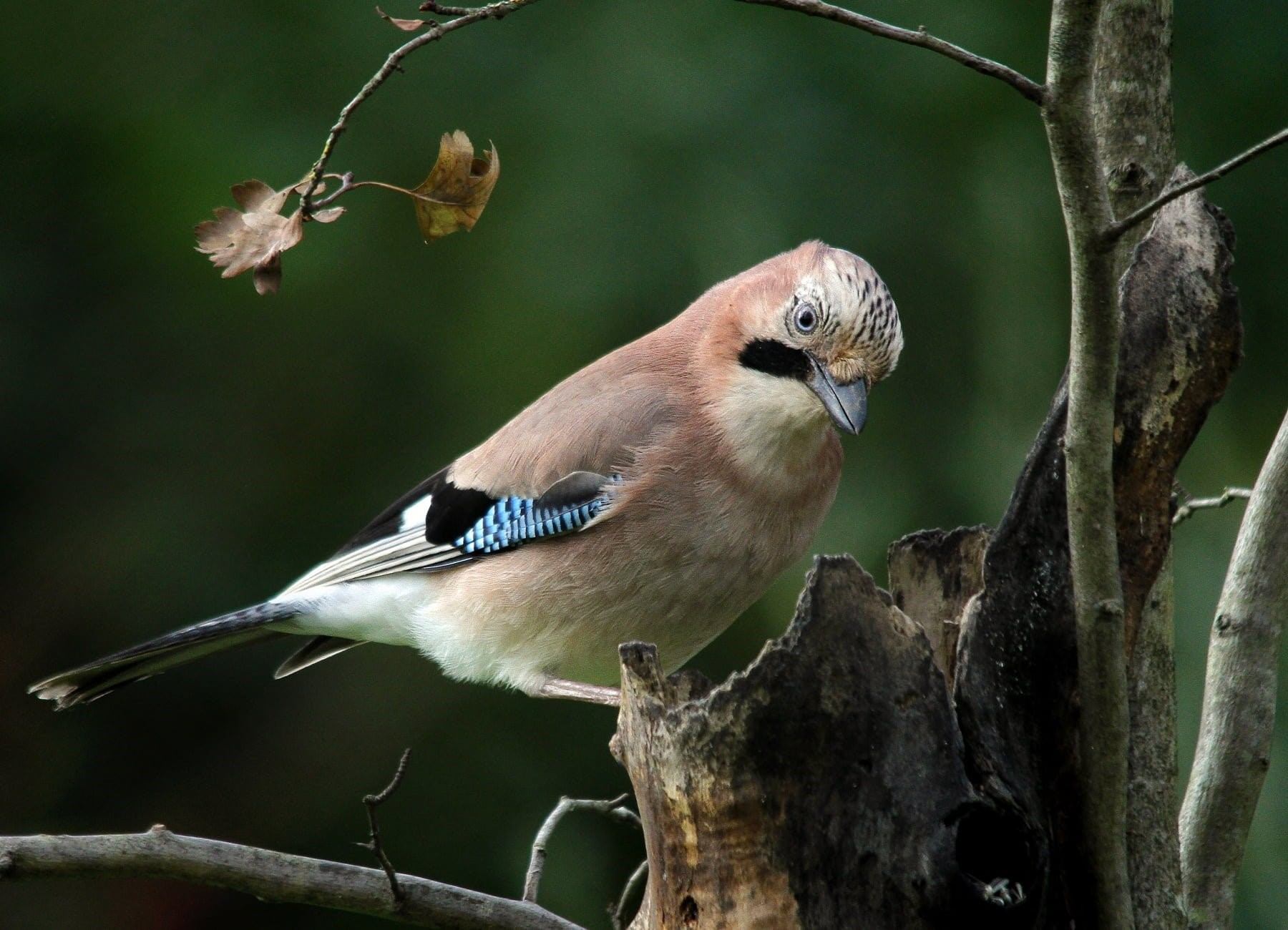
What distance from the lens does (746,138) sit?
3.96 metres

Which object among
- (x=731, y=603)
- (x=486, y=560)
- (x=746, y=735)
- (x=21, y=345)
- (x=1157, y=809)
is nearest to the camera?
(x=746, y=735)

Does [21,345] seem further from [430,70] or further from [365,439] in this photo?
[430,70]

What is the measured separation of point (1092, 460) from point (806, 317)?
1.02 metres

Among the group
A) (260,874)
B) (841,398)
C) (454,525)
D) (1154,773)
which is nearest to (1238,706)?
(1154,773)

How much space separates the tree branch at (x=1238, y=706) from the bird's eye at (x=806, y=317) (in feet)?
2.64

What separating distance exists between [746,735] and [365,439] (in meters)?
2.97

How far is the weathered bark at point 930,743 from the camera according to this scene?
164cm

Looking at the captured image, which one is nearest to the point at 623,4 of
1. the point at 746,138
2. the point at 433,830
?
the point at 746,138

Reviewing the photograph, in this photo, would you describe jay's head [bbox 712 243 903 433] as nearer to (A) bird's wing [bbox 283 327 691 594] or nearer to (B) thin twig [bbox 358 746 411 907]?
(A) bird's wing [bbox 283 327 691 594]

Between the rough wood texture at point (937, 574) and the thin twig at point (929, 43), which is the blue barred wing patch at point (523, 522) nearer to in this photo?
the rough wood texture at point (937, 574)

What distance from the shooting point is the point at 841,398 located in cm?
248

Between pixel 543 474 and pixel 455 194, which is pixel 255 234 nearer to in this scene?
pixel 455 194

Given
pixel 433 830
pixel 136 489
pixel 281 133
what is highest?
pixel 281 133

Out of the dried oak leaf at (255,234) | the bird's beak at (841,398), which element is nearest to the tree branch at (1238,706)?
the bird's beak at (841,398)
